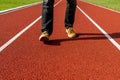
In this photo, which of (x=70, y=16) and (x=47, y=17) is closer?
(x=47, y=17)

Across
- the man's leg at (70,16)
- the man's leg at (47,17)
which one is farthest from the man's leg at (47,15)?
the man's leg at (70,16)

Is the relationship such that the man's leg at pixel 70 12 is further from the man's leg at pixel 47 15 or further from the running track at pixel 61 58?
the man's leg at pixel 47 15

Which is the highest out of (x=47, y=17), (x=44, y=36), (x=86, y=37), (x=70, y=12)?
(x=47, y=17)

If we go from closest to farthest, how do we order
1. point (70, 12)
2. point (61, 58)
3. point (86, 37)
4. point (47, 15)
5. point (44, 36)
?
point (61, 58) < point (44, 36) < point (47, 15) < point (70, 12) < point (86, 37)

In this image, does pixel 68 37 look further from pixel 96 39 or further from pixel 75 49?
pixel 75 49

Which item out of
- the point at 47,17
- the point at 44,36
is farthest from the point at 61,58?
the point at 47,17

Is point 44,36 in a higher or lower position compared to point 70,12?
lower

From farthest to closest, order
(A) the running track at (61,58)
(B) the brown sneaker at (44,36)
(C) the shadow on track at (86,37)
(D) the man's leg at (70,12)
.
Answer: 1. (D) the man's leg at (70,12)
2. (C) the shadow on track at (86,37)
3. (B) the brown sneaker at (44,36)
4. (A) the running track at (61,58)

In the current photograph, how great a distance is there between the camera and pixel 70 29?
7473 mm

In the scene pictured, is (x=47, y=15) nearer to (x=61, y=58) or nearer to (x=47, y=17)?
(x=47, y=17)

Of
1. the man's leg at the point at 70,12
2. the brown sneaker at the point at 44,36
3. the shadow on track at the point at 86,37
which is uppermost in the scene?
the man's leg at the point at 70,12

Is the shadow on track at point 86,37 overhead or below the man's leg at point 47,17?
below

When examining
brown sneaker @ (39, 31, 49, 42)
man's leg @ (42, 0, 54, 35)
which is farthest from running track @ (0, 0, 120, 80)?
man's leg @ (42, 0, 54, 35)

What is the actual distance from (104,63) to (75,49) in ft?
3.83
